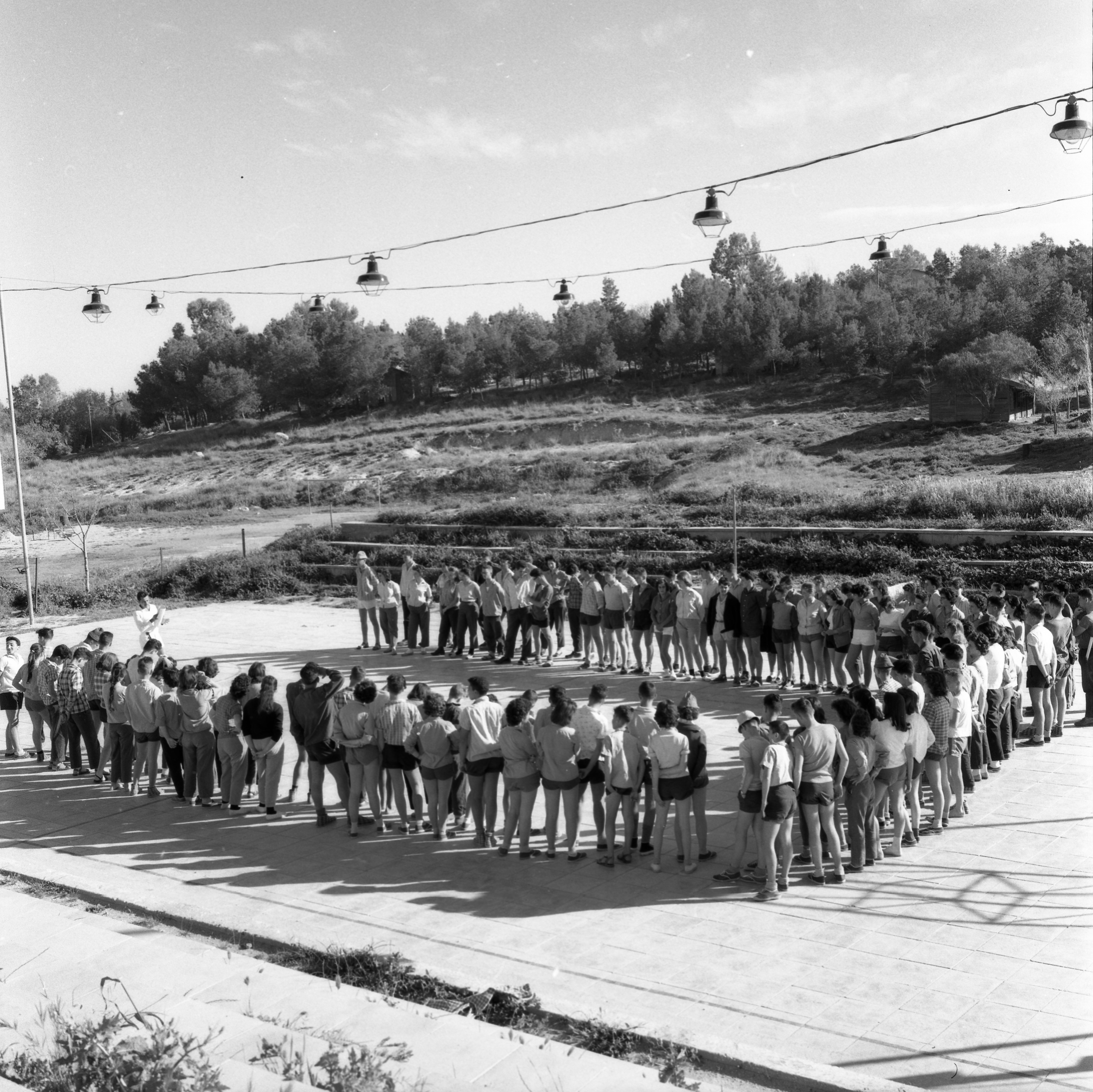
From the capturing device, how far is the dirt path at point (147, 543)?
1361 inches

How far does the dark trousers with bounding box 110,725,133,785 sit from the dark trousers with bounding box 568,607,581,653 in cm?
697

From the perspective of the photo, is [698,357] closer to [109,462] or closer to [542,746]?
[109,462]

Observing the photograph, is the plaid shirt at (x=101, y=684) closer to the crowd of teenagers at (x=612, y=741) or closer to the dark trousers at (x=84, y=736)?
the crowd of teenagers at (x=612, y=741)

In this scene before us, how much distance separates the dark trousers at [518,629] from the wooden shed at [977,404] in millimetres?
38092

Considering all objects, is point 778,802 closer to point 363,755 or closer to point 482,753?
point 482,753

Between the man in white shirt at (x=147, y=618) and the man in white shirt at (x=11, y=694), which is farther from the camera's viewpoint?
the man in white shirt at (x=147, y=618)

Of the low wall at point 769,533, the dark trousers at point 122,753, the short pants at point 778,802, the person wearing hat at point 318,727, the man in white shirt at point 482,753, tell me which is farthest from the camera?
the low wall at point 769,533

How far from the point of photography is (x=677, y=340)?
78062mm

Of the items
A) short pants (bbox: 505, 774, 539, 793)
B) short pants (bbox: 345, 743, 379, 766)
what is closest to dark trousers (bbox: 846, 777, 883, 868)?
short pants (bbox: 505, 774, 539, 793)

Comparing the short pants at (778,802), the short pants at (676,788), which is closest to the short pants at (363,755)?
the short pants at (676,788)

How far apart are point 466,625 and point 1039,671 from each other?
29.5 feet

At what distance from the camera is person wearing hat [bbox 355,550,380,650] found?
1853 cm

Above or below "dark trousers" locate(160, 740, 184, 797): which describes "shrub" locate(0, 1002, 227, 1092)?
below

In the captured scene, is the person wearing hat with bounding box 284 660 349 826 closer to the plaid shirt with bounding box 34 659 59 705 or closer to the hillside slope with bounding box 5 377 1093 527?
the plaid shirt with bounding box 34 659 59 705
